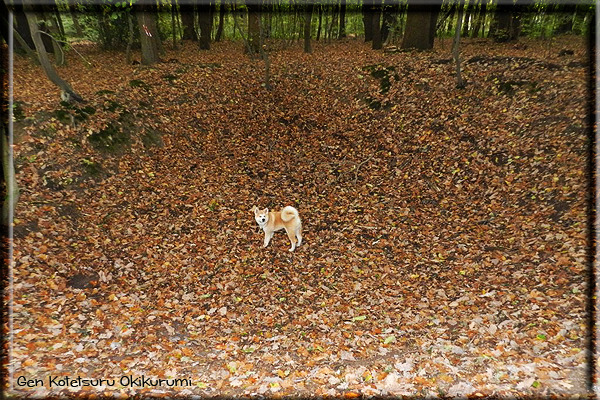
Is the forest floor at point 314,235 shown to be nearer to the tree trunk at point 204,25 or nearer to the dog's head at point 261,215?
the dog's head at point 261,215

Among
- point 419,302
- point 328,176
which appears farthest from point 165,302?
point 328,176

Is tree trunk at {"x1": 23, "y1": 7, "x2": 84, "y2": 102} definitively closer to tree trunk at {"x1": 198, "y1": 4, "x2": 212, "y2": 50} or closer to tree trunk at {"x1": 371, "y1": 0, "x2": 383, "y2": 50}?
tree trunk at {"x1": 198, "y1": 4, "x2": 212, "y2": 50}

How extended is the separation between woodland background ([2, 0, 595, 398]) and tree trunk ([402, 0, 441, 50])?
0.25 meters

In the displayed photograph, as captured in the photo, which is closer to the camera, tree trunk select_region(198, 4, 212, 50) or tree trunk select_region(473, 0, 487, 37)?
tree trunk select_region(473, 0, 487, 37)

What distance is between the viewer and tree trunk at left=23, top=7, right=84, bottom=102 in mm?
9547

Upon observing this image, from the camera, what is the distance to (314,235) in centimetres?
881

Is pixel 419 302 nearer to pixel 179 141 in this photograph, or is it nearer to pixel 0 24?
pixel 179 141

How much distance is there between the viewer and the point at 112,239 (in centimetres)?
783

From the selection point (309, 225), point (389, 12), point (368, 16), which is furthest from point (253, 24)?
point (309, 225)

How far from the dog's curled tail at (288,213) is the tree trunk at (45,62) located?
8.94 meters

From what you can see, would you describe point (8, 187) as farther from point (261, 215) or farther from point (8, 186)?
point (261, 215)

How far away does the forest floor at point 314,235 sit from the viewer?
521 cm

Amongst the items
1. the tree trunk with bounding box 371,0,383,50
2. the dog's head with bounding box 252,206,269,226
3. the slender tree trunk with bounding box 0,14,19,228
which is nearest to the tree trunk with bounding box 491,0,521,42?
the tree trunk with bounding box 371,0,383,50

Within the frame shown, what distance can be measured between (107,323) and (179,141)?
306 inches
